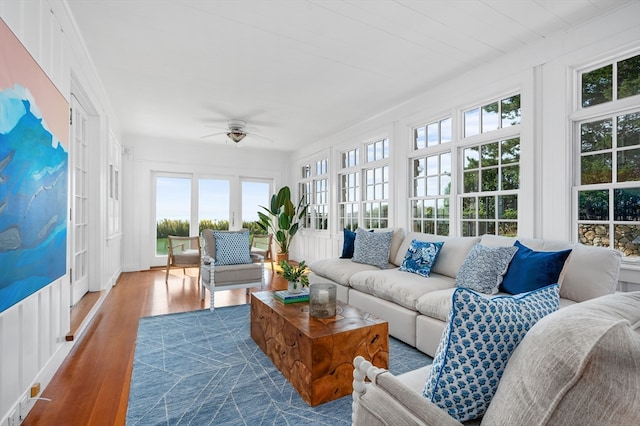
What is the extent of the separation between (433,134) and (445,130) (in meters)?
0.19

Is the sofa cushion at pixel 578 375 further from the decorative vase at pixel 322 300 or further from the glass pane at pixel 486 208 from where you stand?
the glass pane at pixel 486 208

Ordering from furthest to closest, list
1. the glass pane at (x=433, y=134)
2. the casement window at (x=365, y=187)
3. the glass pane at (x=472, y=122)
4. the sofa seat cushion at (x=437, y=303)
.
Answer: the casement window at (x=365, y=187)
the glass pane at (x=433, y=134)
the glass pane at (x=472, y=122)
the sofa seat cushion at (x=437, y=303)

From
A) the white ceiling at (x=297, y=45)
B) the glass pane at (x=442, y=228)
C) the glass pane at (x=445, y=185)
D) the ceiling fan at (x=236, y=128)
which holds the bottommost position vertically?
the glass pane at (x=442, y=228)

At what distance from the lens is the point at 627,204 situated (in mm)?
2574

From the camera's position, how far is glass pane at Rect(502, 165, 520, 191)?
3.29 meters

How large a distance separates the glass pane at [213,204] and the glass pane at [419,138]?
4549 millimetres

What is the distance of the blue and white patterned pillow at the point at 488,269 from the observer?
2.56 metres

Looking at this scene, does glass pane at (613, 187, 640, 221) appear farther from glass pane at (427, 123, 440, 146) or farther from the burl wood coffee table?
the burl wood coffee table

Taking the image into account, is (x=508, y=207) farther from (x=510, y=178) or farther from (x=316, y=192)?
(x=316, y=192)

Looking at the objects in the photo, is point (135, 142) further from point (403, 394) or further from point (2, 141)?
point (403, 394)

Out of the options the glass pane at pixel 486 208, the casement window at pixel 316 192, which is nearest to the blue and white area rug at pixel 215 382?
the glass pane at pixel 486 208

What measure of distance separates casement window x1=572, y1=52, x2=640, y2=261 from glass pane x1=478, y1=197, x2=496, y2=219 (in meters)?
0.78

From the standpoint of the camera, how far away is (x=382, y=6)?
8.24 feet

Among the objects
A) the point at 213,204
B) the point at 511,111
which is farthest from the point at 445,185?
the point at 213,204
